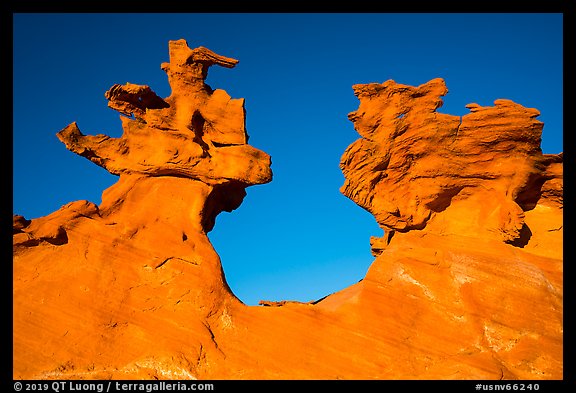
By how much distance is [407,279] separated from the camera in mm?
18391

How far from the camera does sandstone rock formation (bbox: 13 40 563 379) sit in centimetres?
1595

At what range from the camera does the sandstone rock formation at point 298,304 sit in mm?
15953

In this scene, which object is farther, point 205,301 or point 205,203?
point 205,203

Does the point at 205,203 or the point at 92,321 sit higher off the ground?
the point at 205,203

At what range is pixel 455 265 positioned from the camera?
18.5 m

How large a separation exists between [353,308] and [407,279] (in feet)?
6.84

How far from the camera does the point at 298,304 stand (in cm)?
1859
